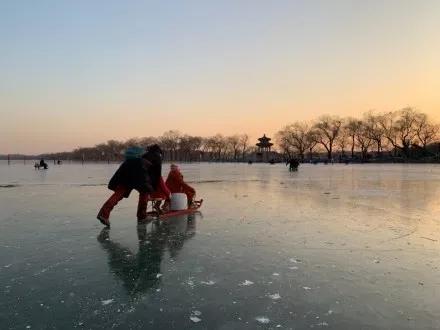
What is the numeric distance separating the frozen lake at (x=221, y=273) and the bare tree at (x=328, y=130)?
10493cm

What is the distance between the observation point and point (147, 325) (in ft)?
10.8

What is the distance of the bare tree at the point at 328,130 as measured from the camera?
360ft

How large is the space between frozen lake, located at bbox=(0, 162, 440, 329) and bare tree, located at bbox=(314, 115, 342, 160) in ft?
344

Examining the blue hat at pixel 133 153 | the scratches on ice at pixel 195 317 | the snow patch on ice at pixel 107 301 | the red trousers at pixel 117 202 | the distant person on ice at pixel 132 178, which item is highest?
the blue hat at pixel 133 153

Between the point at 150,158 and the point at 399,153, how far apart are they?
108477mm

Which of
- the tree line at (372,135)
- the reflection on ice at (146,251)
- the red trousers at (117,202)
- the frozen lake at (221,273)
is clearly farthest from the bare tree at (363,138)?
the reflection on ice at (146,251)

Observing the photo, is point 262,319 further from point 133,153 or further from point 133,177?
point 133,153

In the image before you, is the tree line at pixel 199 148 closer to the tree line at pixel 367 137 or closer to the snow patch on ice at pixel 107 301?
the tree line at pixel 367 137

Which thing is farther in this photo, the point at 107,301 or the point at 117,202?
the point at 117,202

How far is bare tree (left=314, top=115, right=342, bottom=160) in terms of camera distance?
360ft

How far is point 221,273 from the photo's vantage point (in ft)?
15.5

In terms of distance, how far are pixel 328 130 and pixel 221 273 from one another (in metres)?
111

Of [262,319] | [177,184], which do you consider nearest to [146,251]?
[262,319]

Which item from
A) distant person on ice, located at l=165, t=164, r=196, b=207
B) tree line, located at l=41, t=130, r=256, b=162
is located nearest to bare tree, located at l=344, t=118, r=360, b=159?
tree line, located at l=41, t=130, r=256, b=162
